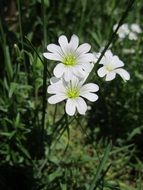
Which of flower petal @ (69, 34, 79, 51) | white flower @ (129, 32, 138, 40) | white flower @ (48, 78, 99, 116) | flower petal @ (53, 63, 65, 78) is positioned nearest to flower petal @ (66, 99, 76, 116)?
white flower @ (48, 78, 99, 116)

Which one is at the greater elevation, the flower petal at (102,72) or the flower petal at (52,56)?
the flower petal at (52,56)

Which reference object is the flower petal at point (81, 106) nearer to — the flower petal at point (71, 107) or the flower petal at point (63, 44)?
the flower petal at point (71, 107)

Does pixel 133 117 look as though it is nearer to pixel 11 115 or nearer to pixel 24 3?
pixel 11 115

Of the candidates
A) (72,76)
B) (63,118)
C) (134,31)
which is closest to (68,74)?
(72,76)

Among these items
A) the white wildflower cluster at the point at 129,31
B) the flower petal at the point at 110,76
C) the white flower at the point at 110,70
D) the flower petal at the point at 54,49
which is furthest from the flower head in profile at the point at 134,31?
the flower petal at the point at 54,49

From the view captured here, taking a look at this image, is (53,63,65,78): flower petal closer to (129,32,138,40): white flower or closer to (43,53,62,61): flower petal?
(43,53,62,61): flower petal
